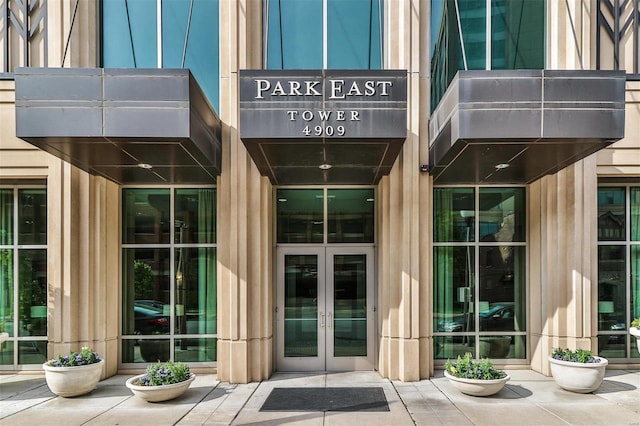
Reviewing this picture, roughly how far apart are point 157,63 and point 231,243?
457 centimetres

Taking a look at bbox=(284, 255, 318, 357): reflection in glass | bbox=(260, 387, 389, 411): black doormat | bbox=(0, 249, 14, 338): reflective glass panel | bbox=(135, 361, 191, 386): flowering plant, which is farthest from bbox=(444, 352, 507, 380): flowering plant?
Result: bbox=(0, 249, 14, 338): reflective glass panel

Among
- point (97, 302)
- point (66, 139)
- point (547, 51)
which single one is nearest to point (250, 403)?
point (97, 302)

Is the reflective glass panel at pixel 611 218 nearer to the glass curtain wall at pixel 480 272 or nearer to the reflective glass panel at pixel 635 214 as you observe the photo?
the reflective glass panel at pixel 635 214

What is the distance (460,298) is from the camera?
1025 cm

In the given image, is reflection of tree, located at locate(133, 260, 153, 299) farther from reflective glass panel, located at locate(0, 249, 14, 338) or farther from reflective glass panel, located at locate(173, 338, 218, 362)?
reflective glass panel, located at locate(0, 249, 14, 338)

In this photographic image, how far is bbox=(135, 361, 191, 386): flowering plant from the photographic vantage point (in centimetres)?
Answer: 787

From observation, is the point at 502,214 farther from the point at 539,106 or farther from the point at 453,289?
the point at 539,106

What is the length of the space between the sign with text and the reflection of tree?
15.5 feet

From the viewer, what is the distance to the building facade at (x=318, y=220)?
940cm

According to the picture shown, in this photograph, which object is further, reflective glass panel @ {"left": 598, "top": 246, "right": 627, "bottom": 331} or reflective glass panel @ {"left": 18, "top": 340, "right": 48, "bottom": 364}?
reflective glass panel @ {"left": 598, "top": 246, "right": 627, "bottom": 331}

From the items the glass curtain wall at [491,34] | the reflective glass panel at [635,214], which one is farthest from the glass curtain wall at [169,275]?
the reflective glass panel at [635,214]

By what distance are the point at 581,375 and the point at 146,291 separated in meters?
9.16

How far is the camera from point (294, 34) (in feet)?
33.2

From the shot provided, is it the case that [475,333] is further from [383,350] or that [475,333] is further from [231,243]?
[231,243]
